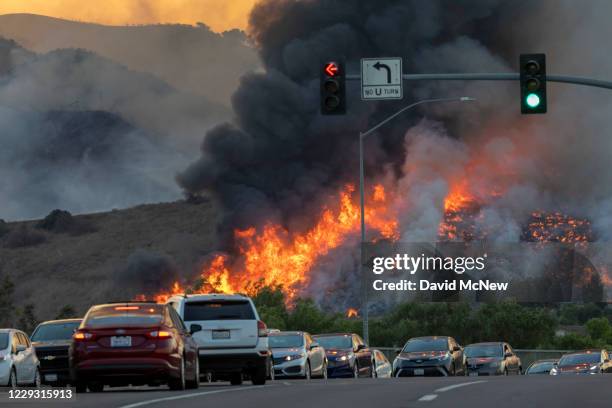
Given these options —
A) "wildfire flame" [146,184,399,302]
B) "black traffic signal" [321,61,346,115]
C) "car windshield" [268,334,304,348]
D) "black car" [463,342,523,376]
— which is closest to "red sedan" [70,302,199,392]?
"black traffic signal" [321,61,346,115]

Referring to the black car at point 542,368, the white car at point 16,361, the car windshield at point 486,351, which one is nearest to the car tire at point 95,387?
the white car at point 16,361

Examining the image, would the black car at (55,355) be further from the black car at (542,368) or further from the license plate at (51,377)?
the black car at (542,368)

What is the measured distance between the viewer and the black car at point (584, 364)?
4178 centimetres

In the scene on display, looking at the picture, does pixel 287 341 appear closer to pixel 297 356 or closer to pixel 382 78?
pixel 297 356

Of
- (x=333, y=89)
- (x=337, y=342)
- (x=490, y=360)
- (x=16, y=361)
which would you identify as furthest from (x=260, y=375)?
(x=490, y=360)

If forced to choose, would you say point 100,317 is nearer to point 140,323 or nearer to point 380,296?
point 140,323

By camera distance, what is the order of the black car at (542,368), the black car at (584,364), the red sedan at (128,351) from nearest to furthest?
the red sedan at (128,351)
the black car at (584,364)
the black car at (542,368)

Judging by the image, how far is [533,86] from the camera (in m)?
29.3

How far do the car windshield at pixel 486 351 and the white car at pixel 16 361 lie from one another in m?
19.3

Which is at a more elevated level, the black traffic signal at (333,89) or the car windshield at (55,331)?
the black traffic signal at (333,89)

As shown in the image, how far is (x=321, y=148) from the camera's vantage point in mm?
88188

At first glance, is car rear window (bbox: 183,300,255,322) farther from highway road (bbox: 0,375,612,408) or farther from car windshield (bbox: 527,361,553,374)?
car windshield (bbox: 527,361,553,374)

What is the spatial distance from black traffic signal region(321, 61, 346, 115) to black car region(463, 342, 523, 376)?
15.9 metres

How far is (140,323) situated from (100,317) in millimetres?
797
